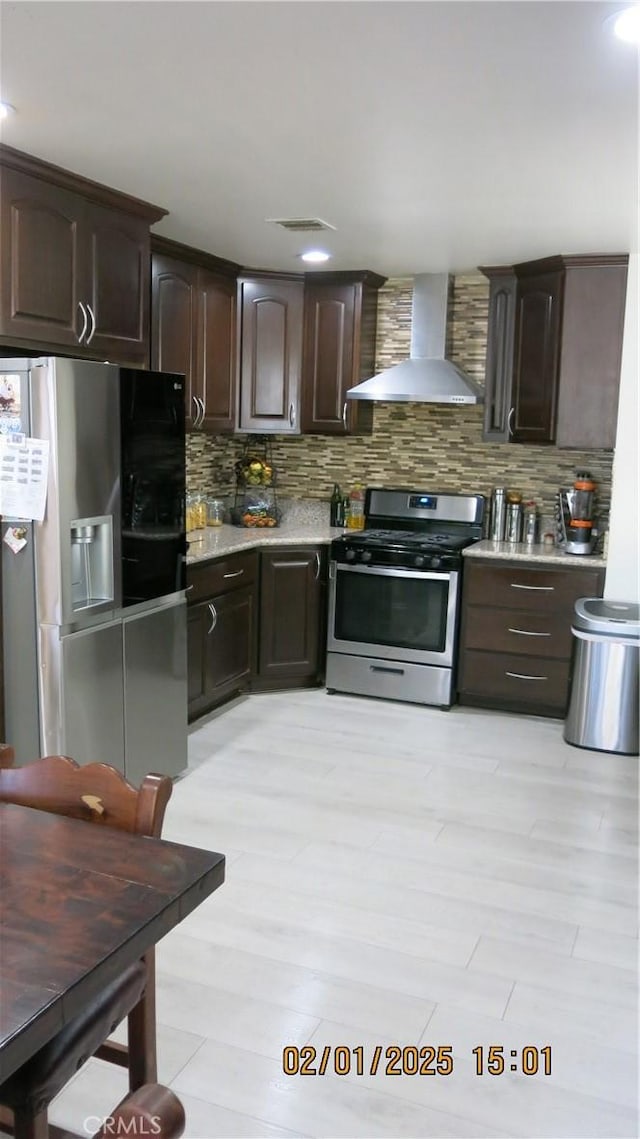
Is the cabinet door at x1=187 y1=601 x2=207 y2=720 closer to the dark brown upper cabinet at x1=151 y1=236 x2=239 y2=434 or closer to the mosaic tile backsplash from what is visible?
the dark brown upper cabinet at x1=151 y1=236 x2=239 y2=434

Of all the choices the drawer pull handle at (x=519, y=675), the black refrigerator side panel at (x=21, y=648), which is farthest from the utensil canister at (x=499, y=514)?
the black refrigerator side panel at (x=21, y=648)

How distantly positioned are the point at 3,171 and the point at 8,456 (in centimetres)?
93

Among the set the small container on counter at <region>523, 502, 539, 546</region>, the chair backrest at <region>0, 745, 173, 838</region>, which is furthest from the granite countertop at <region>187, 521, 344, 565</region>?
the chair backrest at <region>0, 745, 173, 838</region>

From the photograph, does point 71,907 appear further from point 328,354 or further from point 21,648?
point 328,354

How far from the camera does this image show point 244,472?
220 inches

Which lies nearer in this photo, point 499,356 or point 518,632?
point 518,632

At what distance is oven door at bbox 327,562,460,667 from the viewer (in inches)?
188

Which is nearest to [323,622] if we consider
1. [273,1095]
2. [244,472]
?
[244,472]

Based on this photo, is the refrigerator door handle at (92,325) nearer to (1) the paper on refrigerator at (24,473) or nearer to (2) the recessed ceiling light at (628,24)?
(1) the paper on refrigerator at (24,473)

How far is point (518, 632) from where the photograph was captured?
15.3ft

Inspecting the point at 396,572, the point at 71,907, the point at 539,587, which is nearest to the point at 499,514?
the point at 539,587

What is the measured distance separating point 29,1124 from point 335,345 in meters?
4.26

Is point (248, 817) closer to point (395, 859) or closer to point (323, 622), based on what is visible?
point (395, 859)

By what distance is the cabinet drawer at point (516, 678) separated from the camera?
4.63 metres
